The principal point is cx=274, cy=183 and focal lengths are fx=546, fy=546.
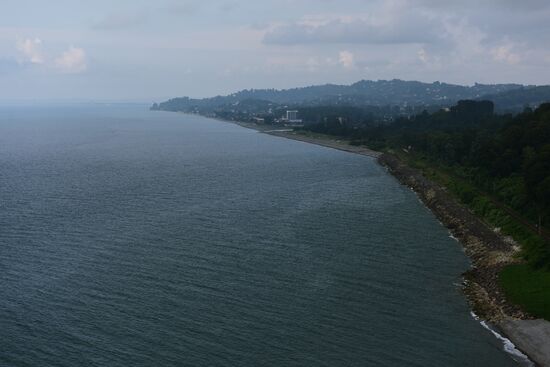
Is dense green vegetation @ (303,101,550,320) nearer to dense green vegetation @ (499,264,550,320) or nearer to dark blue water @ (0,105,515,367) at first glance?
dense green vegetation @ (499,264,550,320)

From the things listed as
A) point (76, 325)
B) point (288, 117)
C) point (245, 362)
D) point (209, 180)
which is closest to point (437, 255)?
point (245, 362)

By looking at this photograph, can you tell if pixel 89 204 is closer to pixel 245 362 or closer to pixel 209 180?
pixel 209 180

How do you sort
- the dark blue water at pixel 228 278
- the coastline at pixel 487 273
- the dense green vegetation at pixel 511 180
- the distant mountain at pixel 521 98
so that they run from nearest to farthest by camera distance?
1. the dark blue water at pixel 228 278
2. the coastline at pixel 487 273
3. the dense green vegetation at pixel 511 180
4. the distant mountain at pixel 521 98

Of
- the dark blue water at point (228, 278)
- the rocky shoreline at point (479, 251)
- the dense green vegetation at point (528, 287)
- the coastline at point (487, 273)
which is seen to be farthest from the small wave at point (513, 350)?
the dense green vegetation at point (528, 287)

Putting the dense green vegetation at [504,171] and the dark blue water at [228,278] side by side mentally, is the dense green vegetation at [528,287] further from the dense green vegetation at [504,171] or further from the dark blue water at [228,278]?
the dark blue water at [228,278]

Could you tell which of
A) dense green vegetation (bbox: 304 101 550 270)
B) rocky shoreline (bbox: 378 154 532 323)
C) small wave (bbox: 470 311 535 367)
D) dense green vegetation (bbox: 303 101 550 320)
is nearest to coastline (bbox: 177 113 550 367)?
rocky shoreline (bbox: 378 154 532 323)

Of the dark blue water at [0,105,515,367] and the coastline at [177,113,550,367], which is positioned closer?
the dark blue water at [0,105,515,367]

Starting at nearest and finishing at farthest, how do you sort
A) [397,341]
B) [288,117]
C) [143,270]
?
1. [397,341]
2. [143,270]
3. [288,117]
